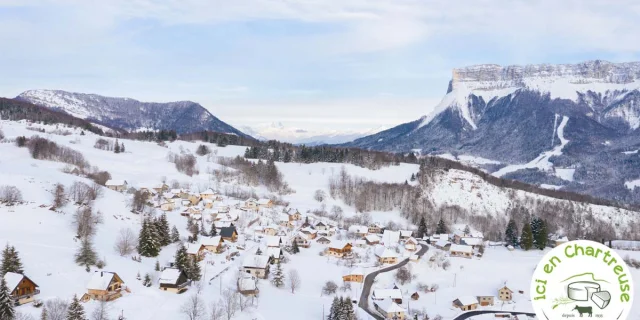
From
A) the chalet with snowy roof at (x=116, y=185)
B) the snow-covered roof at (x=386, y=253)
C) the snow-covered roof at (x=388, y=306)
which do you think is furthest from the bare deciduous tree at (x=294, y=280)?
the chalet with snowy roof at (x=116, y=185)

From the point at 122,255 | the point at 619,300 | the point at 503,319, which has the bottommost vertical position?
the point at 503,319

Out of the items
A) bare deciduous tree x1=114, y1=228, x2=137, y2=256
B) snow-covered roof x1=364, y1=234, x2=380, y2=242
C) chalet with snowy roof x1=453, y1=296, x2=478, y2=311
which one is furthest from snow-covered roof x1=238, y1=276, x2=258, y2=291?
snow-covered roof x1=364, y1=234, x2=380, y2=242

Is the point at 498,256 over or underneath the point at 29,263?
underneath

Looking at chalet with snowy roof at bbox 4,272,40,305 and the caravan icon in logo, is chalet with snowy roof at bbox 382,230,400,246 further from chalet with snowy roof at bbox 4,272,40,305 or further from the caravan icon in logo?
the caravan icon in logo

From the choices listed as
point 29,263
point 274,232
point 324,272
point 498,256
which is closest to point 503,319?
point 324,272

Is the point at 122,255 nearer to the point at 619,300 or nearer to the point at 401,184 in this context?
the point at 619,300

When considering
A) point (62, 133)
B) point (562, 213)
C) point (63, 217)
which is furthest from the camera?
point (62, 133)
